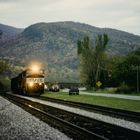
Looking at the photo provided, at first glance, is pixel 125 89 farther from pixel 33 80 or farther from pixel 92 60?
pixel 92 60

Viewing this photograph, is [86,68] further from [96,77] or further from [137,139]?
[137,139]

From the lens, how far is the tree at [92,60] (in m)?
99.8

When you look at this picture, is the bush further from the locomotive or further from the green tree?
the locomotive

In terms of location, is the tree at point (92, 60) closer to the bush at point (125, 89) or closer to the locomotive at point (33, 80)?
the bush at point (125, 89)

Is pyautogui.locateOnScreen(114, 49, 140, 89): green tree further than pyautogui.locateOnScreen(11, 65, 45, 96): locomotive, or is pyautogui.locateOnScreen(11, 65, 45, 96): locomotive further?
pyautogui.locateOnScreen(114, 49, 140, 89): green tree

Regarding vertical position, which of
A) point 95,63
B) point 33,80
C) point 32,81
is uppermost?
point 95,63

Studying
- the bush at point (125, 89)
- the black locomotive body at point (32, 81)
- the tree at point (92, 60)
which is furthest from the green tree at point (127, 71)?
the black locomotive body at point (32, 81)

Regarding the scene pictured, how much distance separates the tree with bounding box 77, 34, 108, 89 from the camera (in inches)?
3930

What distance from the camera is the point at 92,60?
333ft

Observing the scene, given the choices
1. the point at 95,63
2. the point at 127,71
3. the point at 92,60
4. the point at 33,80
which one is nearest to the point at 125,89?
the point at 127,71

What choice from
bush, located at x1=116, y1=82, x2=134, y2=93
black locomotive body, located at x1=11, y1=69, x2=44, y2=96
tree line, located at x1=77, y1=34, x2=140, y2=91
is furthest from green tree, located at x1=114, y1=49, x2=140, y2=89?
black locomotive body, located at x1=11, y1=69, x2=44, y2=96

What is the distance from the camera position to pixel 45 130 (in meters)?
16.4

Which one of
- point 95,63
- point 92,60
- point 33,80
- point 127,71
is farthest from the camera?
point 92,60

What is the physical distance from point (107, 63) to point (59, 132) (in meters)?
92.1
